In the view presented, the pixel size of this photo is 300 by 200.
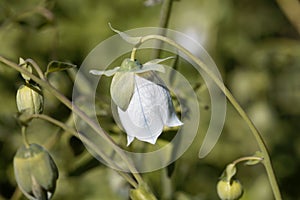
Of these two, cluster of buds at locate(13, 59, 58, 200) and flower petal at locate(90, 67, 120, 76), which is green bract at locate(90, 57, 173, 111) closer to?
flower petal at locate(90, 67, 120, 76)

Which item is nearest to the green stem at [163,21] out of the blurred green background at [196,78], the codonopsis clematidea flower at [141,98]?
the codonopsis clematidea flower at [141,98]

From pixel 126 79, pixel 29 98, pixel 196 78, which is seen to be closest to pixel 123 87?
pixel 126 79

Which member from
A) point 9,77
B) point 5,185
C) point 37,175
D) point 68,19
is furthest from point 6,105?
point 37,175

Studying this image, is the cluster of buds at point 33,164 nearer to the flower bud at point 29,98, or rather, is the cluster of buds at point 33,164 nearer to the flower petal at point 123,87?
the flower bud at point 29,98

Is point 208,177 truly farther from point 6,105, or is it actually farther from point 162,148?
point 162,148

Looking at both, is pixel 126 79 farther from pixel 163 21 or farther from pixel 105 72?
pixel 163 21
